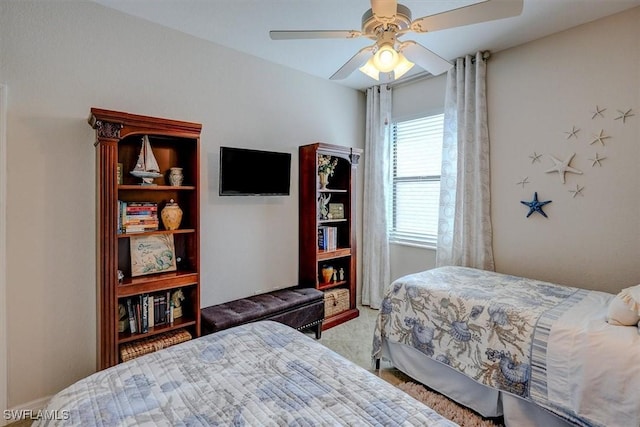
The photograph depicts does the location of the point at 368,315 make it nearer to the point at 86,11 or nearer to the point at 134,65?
the point at 134,65

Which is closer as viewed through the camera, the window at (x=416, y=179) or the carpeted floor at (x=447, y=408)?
the carpeted floor at (x=447, y=408)

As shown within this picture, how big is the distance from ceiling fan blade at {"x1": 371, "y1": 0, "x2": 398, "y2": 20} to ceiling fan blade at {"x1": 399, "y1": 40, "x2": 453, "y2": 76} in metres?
0.34

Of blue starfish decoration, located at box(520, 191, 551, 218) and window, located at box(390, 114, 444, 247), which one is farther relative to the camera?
window, located at box(390, 114, 444, 247)

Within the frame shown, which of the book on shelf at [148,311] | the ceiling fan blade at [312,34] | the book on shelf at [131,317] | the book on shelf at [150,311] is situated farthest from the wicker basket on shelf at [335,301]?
the ceiling fan blade at [312,34]

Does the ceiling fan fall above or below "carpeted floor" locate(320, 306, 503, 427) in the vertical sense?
above

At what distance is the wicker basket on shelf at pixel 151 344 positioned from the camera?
2179 mm

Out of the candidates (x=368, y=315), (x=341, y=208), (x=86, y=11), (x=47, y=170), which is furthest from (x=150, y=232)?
(x=368, y=315)

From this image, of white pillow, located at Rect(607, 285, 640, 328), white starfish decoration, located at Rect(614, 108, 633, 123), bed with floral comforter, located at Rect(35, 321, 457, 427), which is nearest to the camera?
bed with floral comforter, located at Rect(35, 321, 457, 427)

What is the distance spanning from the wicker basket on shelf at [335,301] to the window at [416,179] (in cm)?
97

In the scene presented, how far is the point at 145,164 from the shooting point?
2316 millimetres

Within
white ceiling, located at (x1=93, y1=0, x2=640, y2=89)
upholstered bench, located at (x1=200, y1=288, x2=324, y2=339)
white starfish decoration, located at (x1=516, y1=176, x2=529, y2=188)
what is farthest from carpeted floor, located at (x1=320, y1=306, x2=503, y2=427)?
white ceiling, located at (x1=93, y1=0, x2=640, y2=89)

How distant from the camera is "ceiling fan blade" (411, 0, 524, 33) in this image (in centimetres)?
147

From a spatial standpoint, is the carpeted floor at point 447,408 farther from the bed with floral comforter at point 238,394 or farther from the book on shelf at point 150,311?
the book on shelf at point 150,311

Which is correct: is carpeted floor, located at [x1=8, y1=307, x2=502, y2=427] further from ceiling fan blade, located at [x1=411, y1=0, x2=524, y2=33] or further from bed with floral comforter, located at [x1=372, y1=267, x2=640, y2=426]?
ceiling fan blade, located at [x1=411, y1=0, x2=524, y2=33]
